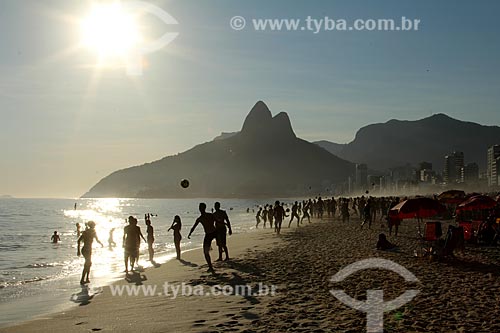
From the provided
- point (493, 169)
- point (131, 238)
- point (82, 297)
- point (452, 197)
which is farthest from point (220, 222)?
point (493, 169)

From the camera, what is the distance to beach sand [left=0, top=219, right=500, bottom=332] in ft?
23.3

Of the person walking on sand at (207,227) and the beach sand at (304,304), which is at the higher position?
the person walking on sand at (207,227)

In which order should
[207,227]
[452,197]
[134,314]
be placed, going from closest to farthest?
[134,314], [207,227], [452,197]

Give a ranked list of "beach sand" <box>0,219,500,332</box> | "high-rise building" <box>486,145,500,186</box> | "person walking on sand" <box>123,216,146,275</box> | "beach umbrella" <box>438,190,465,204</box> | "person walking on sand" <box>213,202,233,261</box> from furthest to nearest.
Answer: "high-rise building" <box>486,145,500,186</box> → "beach umbrella" <box>438,190,465,204</box> → "person walking on sand" <box>123,216,146,275</box> → "person walking on sand" <box>213,202,233,261</box> → "beach sand" <box>0,219,500,332</box>

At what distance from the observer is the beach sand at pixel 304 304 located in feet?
23.3

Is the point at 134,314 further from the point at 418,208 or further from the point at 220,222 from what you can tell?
the point at 418,208

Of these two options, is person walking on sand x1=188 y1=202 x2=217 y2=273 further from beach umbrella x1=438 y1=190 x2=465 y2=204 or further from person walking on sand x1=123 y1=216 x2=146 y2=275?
beach umbrella x1=438 y1=190 x2=465 y2=204

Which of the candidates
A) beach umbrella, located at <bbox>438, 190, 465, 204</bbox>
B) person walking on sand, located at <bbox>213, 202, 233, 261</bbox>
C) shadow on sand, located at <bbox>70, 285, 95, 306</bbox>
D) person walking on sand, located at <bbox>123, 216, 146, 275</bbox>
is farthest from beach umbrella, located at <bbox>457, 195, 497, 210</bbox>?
shadow on sand, located at <bbox>70, 285, 95, 306</bbox>

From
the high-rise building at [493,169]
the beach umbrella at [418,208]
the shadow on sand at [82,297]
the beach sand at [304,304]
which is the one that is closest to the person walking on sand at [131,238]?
the beach sand at [304,304]

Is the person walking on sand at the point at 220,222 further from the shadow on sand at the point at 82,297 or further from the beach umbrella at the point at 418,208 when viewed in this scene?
the beach umbrella at the point at 418,208

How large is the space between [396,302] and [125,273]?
883 cm

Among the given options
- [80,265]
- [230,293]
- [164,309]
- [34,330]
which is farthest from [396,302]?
[80,265]

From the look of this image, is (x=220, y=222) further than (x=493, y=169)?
No

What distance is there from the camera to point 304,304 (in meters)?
8.39
